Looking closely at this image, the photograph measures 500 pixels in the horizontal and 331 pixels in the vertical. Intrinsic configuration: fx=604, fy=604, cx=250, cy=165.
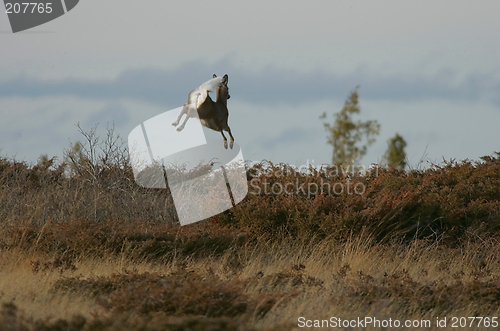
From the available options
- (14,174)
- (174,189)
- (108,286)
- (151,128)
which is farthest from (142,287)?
(14,174)

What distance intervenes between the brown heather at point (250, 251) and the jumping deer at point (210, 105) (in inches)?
75.6

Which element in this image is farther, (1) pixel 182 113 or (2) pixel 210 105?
(1) pixel 182 113

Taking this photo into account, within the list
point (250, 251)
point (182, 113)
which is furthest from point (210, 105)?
point (250, 251)

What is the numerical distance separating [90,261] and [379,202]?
5273 mm

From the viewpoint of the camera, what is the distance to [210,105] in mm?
9992

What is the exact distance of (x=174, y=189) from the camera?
13.8m

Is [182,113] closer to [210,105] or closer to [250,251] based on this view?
[210,105]

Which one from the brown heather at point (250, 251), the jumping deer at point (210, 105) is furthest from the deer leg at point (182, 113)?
the brown heather at point (250, 251)

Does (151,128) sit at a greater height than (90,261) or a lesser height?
greater

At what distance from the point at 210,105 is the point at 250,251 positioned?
2573 millimetres

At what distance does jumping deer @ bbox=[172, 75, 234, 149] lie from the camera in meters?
9.93

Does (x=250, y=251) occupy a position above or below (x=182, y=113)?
below

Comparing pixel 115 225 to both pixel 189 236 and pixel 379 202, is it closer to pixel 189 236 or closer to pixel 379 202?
pixel 189 236

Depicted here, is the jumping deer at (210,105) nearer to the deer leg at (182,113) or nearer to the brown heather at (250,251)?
the deer leg at (182,113)
